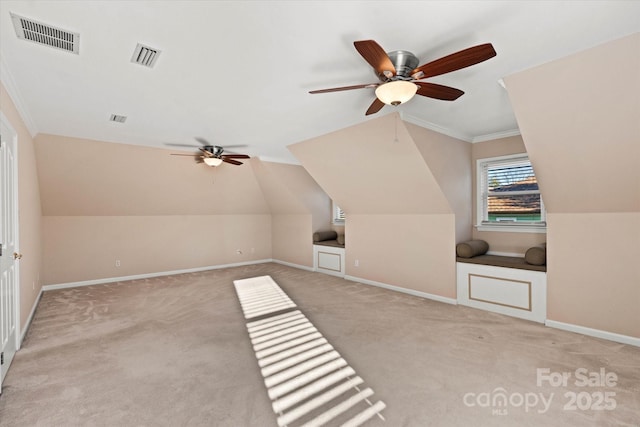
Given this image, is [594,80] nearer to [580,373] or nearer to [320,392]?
[580,373]

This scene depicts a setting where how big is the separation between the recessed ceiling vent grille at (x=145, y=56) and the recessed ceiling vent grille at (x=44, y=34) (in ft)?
1.09

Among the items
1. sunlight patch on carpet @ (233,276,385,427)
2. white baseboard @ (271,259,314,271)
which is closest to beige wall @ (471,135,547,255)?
sunlight patch on carpet @ (233,276,385,427)

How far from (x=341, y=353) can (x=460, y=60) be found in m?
2.55

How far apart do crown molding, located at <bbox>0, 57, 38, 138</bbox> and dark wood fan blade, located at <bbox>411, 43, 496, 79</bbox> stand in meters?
3.10

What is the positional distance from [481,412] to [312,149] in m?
3.82

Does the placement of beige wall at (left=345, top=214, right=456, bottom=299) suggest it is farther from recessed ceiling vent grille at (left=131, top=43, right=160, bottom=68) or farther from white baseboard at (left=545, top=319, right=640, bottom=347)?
recessed ceiling vent grille at (left=131, top=43, right=160, bottom=68)

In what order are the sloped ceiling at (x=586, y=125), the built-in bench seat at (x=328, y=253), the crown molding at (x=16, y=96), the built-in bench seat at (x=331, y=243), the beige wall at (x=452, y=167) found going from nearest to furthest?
the sloped ceiling at (x=586, y=125) → the crown molding at (x=16, y=96) → the beige wall at (x=452, y=167) → the built-in bench seat at (x=328, y=253) → the built-in bench seat at (x=331, y=243)

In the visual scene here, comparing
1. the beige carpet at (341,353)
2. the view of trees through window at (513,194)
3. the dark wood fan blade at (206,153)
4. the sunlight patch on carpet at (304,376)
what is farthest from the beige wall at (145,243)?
the view of trees through window at (513,194)

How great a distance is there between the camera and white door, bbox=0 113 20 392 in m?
2.42

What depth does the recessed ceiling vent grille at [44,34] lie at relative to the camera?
1.80m

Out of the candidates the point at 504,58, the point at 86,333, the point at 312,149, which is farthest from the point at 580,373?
the point at 86,333

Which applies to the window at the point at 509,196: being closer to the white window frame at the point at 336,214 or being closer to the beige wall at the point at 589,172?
the beige wall at the point at 589,172

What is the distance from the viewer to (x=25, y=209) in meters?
3.44

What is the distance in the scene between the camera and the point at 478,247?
14.1 feet
